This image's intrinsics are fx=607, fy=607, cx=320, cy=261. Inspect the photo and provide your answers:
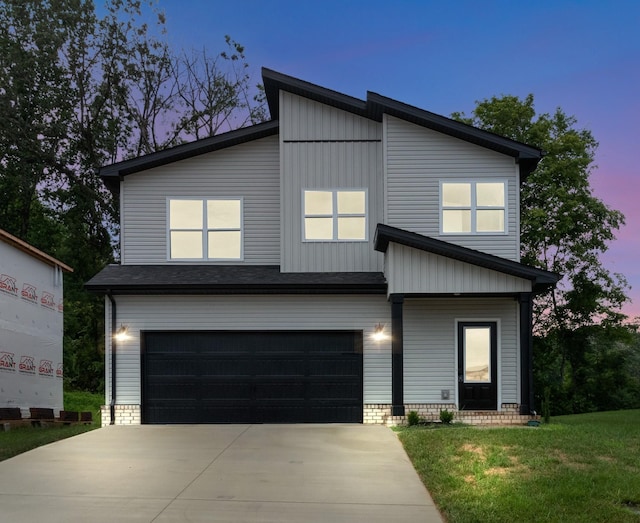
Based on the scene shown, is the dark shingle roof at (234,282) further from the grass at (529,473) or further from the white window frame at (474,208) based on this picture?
the grass at (529,473)

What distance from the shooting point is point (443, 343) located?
550 inches

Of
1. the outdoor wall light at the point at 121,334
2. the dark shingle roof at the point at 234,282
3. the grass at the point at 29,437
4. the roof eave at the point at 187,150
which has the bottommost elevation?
the grass at the point at 29,437

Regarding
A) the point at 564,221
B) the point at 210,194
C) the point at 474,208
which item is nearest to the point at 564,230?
the point at 564,221

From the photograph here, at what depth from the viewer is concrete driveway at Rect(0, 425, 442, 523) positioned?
21.6 feet

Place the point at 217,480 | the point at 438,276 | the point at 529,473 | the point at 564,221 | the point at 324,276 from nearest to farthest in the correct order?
the point at 529,473, the point at 217,480, the point at 438,276, the point at 324,276, the point at 564,221

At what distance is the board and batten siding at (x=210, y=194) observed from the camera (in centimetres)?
1507

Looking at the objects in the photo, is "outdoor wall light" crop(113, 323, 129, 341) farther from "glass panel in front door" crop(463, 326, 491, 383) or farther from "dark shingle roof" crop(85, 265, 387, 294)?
"glass panel in front door" crop(463, 326, 491, 383)

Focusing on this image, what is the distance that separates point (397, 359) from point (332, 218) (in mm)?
3788

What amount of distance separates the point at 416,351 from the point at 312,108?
21.0 ft

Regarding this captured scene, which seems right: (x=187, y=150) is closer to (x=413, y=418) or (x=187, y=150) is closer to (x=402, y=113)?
(x=402, y=113)

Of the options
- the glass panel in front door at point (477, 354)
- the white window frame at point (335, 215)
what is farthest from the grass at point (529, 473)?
the white window frame at point (335, 215)

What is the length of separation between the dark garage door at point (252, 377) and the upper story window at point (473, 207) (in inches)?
143

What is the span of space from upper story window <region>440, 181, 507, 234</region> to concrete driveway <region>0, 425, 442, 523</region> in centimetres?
538

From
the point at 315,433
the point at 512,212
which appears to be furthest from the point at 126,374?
the point at 512,212
